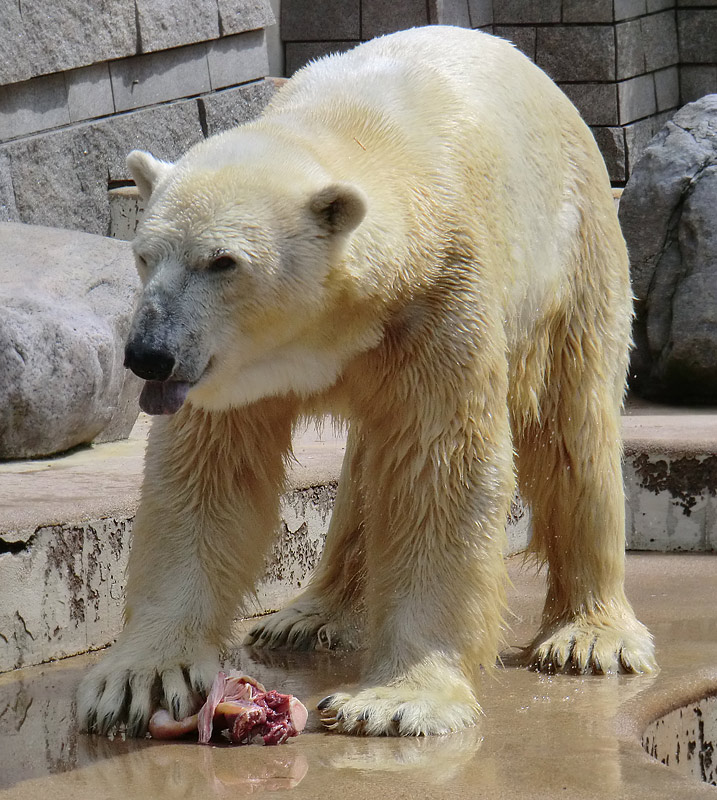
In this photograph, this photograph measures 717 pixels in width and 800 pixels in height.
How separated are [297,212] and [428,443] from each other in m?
0.61

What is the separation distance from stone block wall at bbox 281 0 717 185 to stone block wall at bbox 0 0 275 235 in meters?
1.29

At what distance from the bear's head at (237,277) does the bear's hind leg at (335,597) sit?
954mm

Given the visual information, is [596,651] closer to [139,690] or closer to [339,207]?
[139,690]

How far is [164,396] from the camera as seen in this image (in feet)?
9.47

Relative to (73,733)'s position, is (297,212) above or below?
above

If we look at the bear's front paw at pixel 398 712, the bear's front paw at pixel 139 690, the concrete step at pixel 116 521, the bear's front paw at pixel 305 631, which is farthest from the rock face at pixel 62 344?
the bear's front paw at pixel 398 712

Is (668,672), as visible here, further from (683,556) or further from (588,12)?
(588,12)

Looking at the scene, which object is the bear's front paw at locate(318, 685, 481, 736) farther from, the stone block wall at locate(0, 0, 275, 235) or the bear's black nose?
the stone block wall at locate(0, 0, 275, 235)

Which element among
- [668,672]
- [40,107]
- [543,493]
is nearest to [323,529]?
[543,493]

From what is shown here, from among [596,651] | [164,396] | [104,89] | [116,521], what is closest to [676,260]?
[104,89]

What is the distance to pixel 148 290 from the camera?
9.34ft

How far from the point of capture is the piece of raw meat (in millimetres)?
3064

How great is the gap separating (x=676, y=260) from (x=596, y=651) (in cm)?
389

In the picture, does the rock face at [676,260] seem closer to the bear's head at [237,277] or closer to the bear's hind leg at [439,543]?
the bear's hind leg at [439,543]
